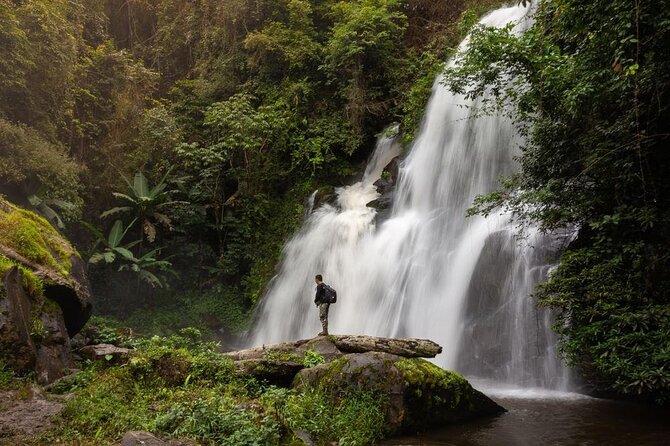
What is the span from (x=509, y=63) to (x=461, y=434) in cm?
564

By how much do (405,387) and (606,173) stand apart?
412cm

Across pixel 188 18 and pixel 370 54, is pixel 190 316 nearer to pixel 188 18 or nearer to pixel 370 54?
pixel 370 54

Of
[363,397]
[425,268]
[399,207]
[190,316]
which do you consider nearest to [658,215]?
[363,397]

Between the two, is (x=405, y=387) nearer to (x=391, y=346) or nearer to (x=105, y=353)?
(x=391, y=346)

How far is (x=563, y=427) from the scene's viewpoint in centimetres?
598

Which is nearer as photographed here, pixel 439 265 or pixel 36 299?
pixel 36 299

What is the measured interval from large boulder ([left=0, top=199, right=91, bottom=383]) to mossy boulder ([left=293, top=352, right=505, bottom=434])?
11.0 ft

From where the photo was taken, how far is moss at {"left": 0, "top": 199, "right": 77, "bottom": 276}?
7.63m

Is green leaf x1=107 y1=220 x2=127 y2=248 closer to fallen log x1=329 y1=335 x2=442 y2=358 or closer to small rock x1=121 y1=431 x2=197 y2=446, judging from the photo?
fallen log x1=329 y1=335 x2=442 y2=358

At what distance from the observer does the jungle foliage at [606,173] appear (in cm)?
589

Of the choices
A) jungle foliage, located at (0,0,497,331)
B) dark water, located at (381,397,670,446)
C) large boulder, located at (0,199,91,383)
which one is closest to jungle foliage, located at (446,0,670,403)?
dark water, located at (381,397,670,446)

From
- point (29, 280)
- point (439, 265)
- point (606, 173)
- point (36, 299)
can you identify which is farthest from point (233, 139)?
point (606, 173)

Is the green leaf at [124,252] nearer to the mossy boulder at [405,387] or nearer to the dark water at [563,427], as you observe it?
the mossy boulder at [405,387]

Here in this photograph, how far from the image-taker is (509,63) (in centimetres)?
797
